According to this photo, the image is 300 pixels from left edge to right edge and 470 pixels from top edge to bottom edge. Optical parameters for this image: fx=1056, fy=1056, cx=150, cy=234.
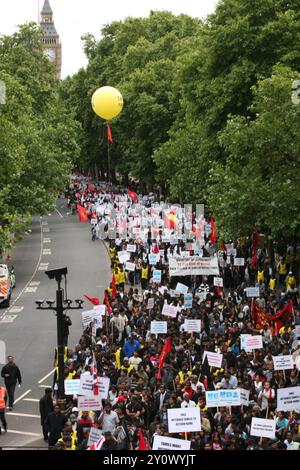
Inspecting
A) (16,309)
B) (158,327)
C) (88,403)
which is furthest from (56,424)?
(16,309)

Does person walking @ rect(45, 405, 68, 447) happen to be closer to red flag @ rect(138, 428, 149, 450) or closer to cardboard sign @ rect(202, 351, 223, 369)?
red flag @ rect(138, 428, 149, 450)

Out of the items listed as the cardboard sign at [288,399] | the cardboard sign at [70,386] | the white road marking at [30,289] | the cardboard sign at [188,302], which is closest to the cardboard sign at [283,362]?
the cardboard sign at [288,399]

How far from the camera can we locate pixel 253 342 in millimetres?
22422

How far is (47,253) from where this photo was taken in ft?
184

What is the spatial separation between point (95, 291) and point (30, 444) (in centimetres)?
2101

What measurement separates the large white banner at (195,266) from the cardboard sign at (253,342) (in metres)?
10.3

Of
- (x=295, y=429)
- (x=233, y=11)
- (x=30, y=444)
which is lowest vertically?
(x=30, y=444)

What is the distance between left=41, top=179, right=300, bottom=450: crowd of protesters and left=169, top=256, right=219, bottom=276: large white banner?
0.57 metres

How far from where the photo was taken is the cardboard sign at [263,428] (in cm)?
1641

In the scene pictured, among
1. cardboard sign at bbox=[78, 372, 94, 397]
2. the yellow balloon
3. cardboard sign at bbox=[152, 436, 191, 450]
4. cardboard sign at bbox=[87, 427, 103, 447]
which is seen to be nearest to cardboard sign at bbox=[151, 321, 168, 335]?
cardboard sign at bbox=[78, 372, 94, 397]

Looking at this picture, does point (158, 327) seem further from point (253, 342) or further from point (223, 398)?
point (223, 398)
